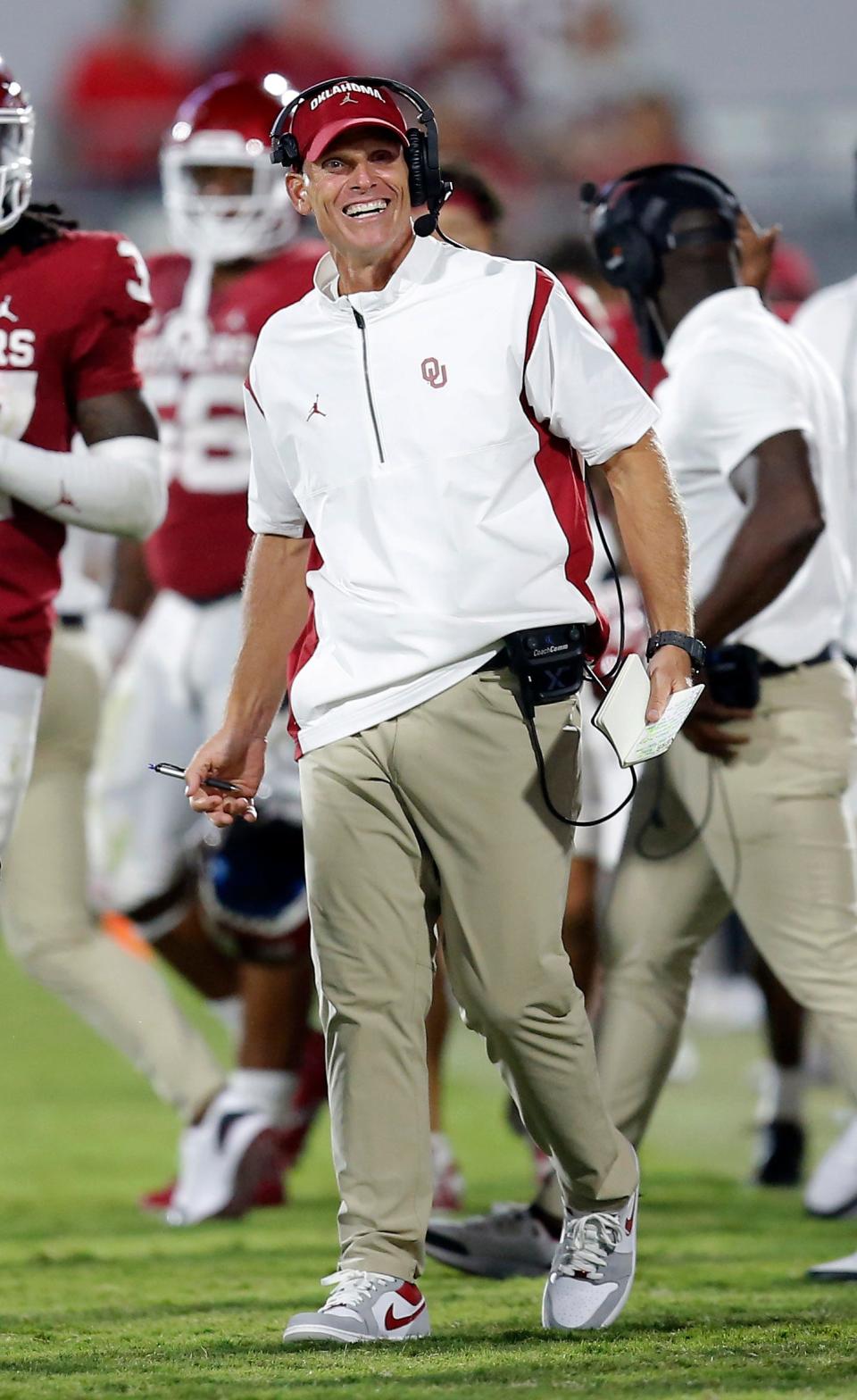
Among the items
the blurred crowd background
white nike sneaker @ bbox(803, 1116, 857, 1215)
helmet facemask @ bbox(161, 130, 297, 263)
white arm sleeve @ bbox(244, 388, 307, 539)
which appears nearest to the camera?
white arm sleeve @ bbox(244, 388, 307, 539)

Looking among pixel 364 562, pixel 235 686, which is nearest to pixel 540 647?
pixel 364 562

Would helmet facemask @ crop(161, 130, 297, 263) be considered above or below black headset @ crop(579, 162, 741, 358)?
above

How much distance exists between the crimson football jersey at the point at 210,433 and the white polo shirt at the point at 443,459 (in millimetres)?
1974

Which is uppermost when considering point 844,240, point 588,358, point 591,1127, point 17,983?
point 844,240

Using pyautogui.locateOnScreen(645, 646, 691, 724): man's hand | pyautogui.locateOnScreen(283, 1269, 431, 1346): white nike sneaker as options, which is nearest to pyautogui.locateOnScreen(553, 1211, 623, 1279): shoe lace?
pyautogui.locateOnScreen(283, 1269, 431, 1346): white nike sneaker

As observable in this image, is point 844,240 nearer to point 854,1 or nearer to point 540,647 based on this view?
point 854,1

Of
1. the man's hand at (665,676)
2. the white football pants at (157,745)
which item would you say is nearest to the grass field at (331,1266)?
the white football pants at (157,745)

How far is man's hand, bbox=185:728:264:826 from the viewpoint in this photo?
3.03 meters

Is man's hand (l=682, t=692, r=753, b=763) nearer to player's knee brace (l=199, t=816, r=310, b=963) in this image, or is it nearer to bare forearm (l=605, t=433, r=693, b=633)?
bare forearm (l=605, t=433, r=693, b=633)

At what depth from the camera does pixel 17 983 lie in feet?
29.7

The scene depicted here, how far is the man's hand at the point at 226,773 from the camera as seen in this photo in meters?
3.03

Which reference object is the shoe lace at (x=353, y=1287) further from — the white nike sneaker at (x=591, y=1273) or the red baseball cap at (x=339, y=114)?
the red baseball cap at (x=339, y=114)

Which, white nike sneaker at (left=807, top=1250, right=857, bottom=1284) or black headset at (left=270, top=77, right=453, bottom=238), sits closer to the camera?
black headset at (left=270, top=77, right=453, bottom=238)

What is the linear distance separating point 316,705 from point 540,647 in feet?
1.03
